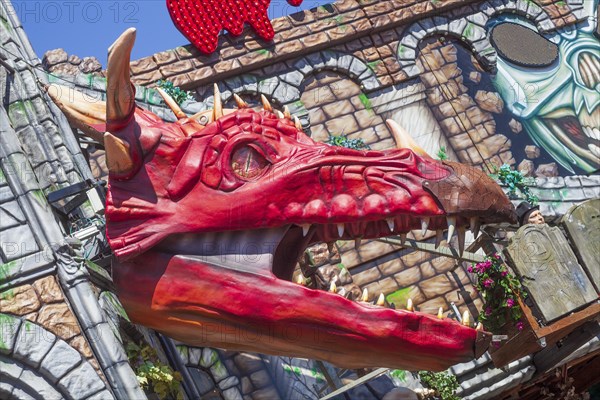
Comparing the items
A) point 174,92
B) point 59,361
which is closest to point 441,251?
point 174,92

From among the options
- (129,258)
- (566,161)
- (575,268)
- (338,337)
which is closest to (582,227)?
(575,268)

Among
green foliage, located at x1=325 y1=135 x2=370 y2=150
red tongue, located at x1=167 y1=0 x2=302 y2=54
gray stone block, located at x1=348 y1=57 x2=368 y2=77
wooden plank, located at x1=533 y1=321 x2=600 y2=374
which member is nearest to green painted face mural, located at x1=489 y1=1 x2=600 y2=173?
gray stone block, located at x1=348 y1=57 x2=368 y2=77

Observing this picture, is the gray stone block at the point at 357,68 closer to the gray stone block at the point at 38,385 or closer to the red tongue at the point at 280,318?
the red tongue at the point at 280,318

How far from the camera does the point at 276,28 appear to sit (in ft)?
42.5

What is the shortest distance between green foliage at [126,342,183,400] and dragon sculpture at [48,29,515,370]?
70 centimetres

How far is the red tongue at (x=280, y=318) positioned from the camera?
6168 millimetres

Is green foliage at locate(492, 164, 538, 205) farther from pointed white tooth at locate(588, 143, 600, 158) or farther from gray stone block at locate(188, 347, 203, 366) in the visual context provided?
gray stone block at locate(188, 347, 203, 366)

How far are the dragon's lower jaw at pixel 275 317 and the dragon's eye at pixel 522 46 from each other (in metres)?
8.53

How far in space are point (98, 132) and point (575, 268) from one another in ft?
17.1

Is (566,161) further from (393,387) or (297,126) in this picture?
(297,126)

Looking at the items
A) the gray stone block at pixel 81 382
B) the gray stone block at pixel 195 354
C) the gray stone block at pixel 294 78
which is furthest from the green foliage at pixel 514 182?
the gray stone block at pixel 81 382

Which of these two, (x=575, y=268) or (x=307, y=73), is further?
(x=307, y=73)

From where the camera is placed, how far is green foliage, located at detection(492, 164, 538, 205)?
40.4 ft

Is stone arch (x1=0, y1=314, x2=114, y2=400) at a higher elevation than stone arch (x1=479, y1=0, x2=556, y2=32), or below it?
below
